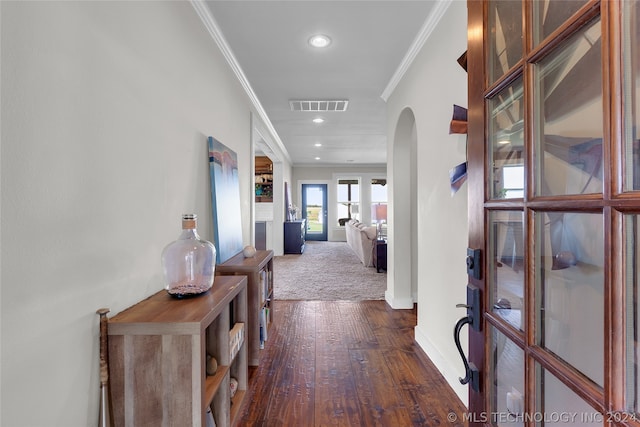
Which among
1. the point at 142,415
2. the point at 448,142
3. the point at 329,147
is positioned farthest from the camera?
the point at 329,147

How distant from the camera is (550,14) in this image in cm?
61

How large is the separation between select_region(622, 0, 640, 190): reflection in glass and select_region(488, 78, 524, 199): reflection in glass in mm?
242

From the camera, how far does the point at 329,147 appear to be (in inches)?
259

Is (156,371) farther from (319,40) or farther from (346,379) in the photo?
(319,40)

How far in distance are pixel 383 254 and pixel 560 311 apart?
4.63 meters

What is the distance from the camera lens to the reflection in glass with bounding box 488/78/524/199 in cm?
72

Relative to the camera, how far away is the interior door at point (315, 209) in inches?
379

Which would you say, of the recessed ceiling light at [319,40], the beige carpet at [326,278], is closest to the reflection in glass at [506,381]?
the recessed ceiling light at [319,40]

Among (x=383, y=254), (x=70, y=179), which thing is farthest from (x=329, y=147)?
(x=70, y=179)

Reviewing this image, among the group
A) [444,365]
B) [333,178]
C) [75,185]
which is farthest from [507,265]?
[333,178]

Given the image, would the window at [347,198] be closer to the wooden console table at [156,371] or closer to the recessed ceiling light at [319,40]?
the recessed ceiling light at [319,40]

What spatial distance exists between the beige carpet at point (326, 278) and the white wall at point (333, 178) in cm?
270

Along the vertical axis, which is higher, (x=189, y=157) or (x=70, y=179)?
(x=189, y=157)

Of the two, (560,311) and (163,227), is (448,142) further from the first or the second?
(163,227)
